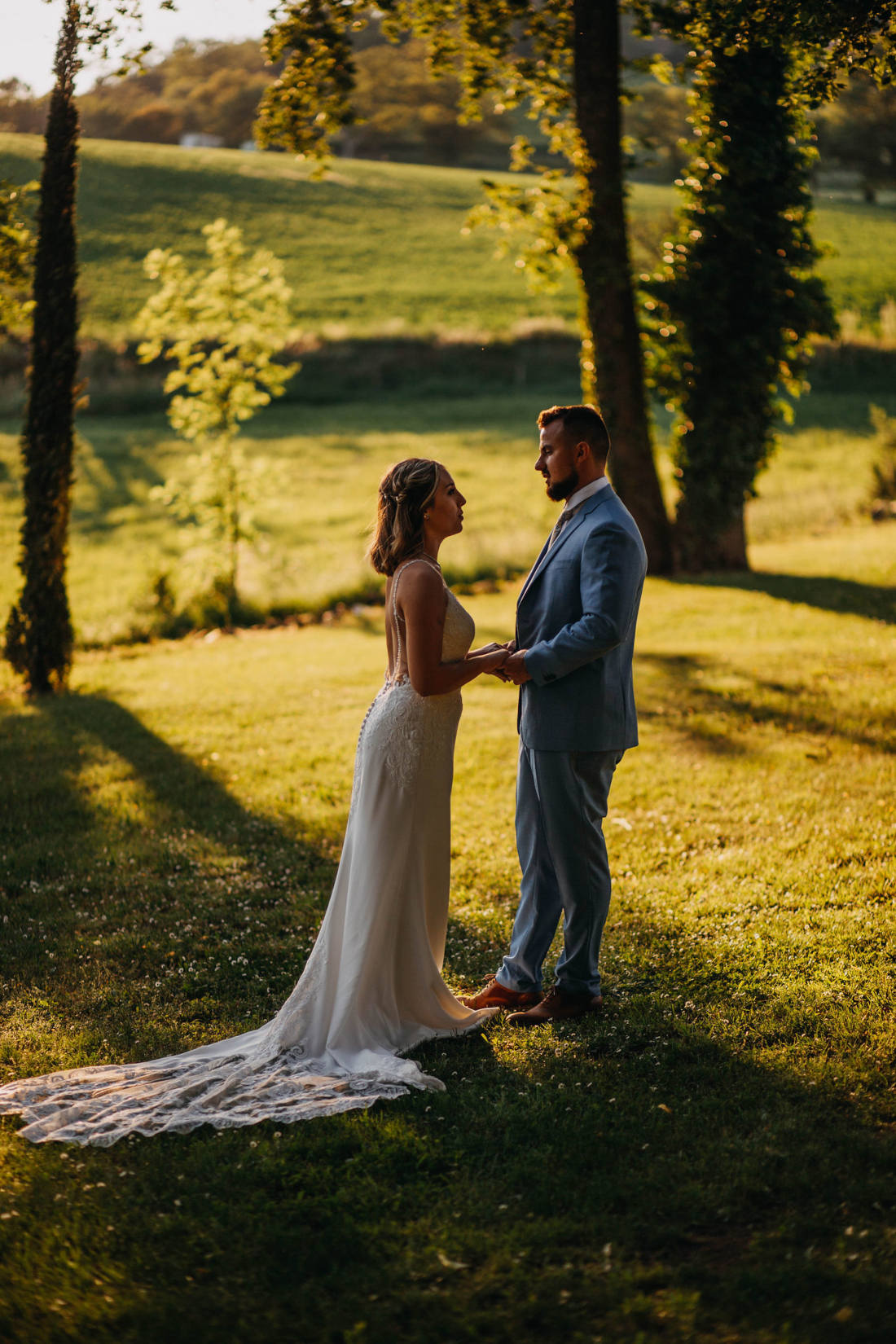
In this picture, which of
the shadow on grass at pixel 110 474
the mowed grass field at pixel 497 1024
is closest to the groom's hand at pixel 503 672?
the mowed grass field at pixel 497 1024

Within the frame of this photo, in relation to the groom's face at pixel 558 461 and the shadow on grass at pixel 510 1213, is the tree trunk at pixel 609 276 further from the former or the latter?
the shadow on grass at pixel 510 1213

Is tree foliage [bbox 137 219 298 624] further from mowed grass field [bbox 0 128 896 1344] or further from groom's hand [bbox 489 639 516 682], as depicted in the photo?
groom's hand [bbox 489 639 516 682]

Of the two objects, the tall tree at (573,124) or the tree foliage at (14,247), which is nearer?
the tree foliage at (14,247)

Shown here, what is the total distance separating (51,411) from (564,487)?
978cm

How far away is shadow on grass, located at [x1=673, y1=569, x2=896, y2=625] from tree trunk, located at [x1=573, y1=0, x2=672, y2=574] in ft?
4.87

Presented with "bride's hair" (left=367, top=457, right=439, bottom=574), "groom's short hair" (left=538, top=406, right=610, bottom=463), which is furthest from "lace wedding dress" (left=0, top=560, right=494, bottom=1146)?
"groom's short hair" (left=538, top=406, right=610, bottom=463)

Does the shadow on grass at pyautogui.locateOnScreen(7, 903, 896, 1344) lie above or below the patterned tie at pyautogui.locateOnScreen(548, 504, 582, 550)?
below

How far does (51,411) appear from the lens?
13.4 m

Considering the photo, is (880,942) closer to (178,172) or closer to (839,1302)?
(839,1302)

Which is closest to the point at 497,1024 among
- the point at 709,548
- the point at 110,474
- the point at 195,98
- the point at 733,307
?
the point at 709,548

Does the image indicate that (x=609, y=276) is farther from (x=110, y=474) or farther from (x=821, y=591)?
(x=110, y=474)

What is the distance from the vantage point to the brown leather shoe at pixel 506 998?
5.82 meters

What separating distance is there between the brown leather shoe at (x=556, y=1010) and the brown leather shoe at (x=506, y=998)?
0.18 metres

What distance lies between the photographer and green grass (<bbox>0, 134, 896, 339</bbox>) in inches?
1822
